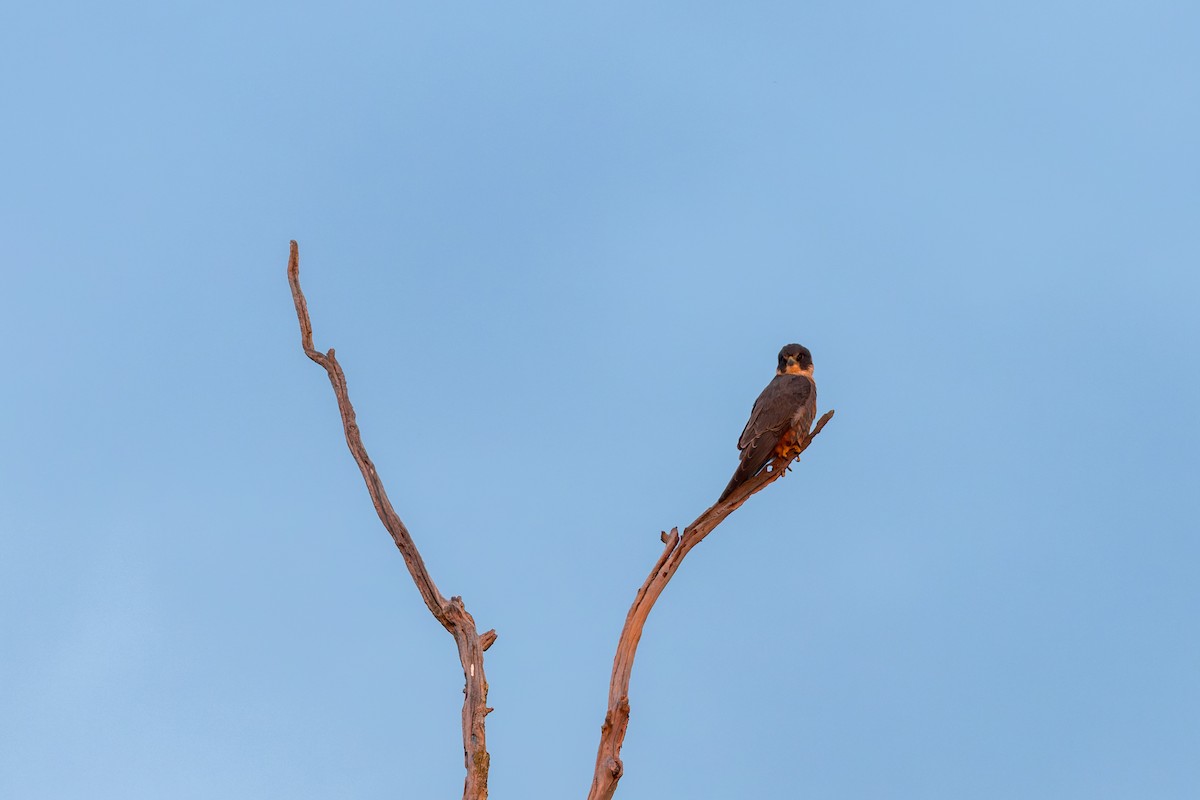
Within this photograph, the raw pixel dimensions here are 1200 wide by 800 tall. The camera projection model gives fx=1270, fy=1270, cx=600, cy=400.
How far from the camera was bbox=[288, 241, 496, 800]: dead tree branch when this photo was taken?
7594mm

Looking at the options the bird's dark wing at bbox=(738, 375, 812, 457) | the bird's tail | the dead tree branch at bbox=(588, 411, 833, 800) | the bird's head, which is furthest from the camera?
the bird's head

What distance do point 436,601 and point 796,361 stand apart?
16.7 ft

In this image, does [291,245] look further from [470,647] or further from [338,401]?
[470,647]

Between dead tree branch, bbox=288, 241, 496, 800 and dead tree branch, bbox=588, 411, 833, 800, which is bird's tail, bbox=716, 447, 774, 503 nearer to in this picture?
dead tree branch, bbox=588, 411, 833, 800

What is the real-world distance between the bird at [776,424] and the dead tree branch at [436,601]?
8.08 ft

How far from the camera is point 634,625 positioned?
8.22 metres

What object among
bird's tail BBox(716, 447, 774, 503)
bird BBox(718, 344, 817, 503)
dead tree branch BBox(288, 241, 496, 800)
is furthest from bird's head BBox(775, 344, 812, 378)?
dead tree branch BBox(288, 241, 496, 800)

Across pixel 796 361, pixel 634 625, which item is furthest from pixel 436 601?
pixel 796 361

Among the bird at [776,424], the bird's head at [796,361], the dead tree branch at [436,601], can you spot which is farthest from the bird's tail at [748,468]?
the dead tree branch at [436,601]

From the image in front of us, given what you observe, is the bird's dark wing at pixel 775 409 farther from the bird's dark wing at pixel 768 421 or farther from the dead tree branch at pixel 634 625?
the dead tree branch at pixel 634 625

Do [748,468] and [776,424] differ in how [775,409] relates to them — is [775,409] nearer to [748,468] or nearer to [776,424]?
[776,424]

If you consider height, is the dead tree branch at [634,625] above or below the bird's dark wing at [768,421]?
below

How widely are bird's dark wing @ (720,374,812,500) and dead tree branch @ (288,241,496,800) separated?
7.96ft

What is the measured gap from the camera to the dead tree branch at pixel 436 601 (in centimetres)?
759
